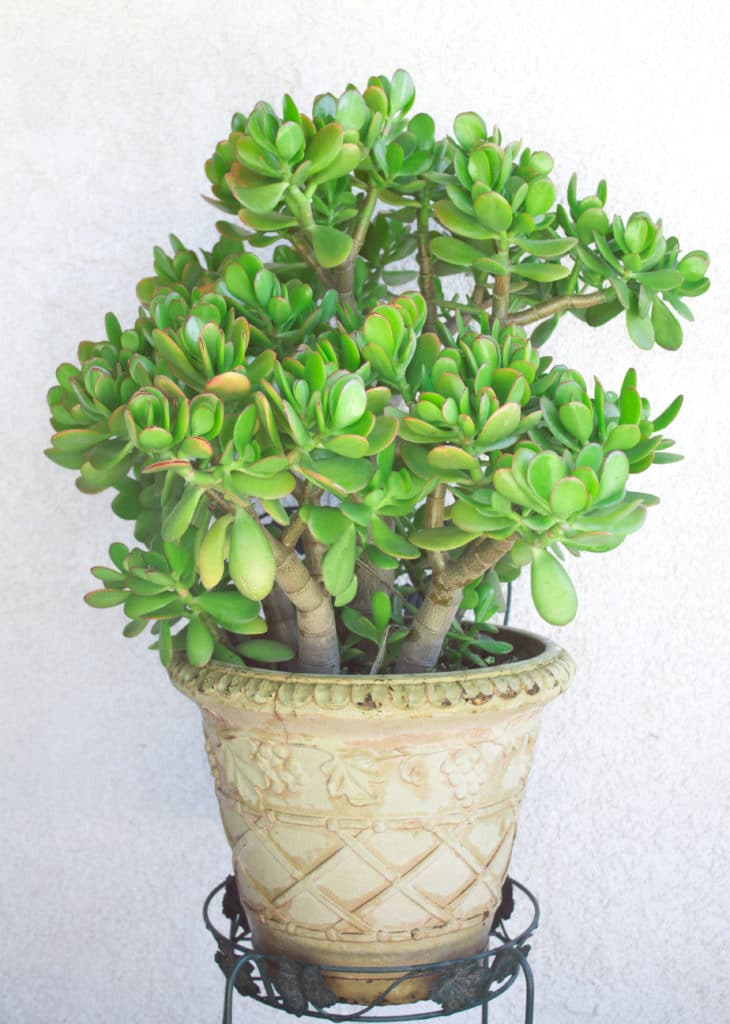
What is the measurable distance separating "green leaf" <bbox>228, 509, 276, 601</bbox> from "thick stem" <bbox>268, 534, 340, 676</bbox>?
0.06 metres

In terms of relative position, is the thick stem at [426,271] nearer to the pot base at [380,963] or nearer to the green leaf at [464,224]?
the green leaf at [464,224]

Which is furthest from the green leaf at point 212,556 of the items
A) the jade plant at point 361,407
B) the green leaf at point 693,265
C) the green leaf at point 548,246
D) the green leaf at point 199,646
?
the green leaf at point 693,265

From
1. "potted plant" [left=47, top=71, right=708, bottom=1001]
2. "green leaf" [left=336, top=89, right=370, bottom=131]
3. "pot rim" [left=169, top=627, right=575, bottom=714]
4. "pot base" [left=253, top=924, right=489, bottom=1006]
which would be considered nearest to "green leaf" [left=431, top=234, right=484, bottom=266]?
"potted plant" [left=47, top=71, right=708, bottom=1001]

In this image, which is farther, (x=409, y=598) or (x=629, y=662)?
(x=629, y=662)

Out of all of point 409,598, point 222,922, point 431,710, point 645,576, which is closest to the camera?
point 431,710

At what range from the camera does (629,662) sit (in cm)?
120

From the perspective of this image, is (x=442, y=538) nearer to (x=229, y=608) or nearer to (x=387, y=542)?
(x=387, y=542)

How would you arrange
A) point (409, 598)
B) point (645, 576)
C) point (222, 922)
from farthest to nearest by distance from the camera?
1. point (222, 922)
2. point (645, 576)
3. point (409, 598)

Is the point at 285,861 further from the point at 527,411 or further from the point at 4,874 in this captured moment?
the point at 4,874

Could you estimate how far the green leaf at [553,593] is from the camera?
662mm

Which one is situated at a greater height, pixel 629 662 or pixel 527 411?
pixel 527 411

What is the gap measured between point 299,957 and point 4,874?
0.60 m

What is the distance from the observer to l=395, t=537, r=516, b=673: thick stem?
2.48ft

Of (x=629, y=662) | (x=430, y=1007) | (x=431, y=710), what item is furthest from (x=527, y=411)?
(x=430, y=1007)
